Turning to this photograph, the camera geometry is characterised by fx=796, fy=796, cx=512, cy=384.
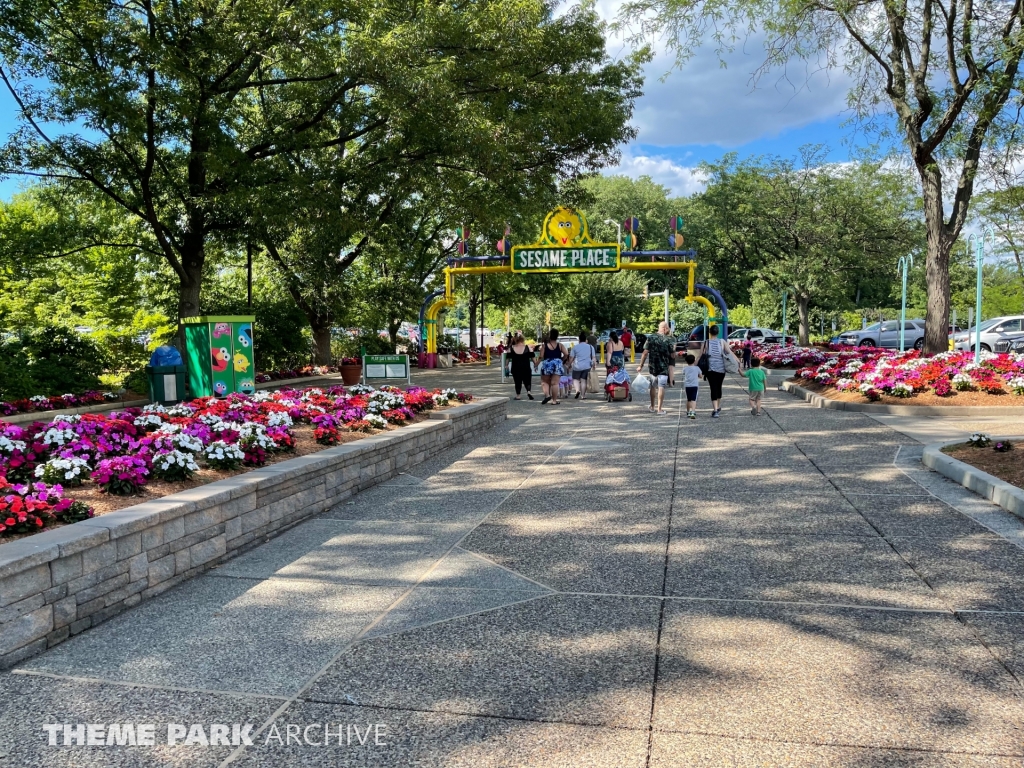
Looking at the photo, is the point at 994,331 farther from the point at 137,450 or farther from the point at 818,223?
the point at 137,450

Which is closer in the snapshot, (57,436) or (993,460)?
(57,436)

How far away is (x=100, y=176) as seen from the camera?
17.0 meters

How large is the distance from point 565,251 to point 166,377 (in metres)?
16.0

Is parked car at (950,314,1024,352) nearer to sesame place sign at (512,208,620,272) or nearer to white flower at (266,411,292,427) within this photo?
sesame place sign at (512,208,620,272)

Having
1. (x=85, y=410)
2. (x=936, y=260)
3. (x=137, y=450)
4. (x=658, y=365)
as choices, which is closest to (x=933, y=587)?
(x=137, y=450)

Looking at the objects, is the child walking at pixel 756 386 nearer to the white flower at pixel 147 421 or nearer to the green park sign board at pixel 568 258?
the white flower at pixel 147 421

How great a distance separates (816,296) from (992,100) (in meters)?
22.9

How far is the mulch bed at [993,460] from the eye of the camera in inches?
284

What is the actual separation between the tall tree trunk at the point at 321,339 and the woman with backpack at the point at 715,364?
1677 centimetres

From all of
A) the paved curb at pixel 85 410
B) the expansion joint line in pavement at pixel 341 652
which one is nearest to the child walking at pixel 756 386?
the expansion joint line in pavement at pixel 341 652

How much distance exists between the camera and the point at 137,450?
20.4 feet

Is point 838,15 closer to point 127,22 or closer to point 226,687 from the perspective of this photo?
point 127,22

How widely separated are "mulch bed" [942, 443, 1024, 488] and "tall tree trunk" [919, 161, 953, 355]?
34.4 feet

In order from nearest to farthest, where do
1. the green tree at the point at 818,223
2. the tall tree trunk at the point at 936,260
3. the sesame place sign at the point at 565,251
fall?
the tall tree trunk at the point at 936,260 < the sesame place sign at the point at 565,251 < the green tree at the point at 818,223
